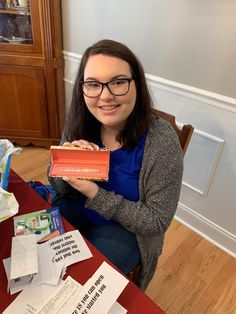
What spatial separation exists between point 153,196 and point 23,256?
44 centimetres

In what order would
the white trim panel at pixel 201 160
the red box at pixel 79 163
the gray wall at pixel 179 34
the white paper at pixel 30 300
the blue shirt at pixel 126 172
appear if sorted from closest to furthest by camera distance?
1. the white paper at pixel 30 300
2. the red box at pixel 79 163
3. the blue shirt at pixel 126 172
4. the gray wall at pixel 179 34
5. the white trim panel at pixel 201 160

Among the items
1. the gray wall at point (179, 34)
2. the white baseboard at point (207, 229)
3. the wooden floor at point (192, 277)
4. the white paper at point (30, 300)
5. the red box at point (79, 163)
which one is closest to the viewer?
the white paper at point (30, 300)

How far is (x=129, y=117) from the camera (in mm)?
976

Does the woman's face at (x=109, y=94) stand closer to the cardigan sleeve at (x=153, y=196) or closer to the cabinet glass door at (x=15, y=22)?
the cardigan sleeve at (x=153, y=196)

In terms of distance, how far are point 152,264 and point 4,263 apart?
0.60 metres

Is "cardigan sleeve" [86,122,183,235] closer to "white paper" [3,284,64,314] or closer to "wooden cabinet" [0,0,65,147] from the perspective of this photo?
"white paper" [3,284,64,314]

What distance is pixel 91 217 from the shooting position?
1.09 metres

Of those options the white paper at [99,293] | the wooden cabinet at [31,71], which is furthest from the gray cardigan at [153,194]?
the wooden cabinet at [31,71]

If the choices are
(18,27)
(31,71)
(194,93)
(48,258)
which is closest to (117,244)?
(48,258)

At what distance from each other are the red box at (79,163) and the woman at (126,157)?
34 millimetres

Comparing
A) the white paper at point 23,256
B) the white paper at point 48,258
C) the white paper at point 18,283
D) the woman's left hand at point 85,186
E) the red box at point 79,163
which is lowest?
the white paper at point 18,283

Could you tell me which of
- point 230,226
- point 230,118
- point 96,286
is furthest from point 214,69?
point 96,286

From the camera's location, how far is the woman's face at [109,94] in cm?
85

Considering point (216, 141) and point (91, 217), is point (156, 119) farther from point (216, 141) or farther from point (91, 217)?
point (216, 141)
